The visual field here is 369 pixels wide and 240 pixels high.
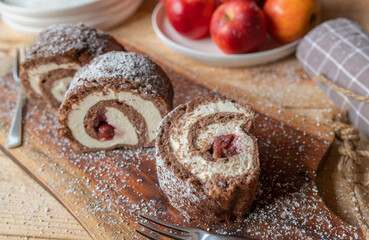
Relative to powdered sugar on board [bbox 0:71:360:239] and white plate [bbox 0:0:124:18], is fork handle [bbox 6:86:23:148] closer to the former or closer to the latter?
powdered sugar on board [bbox 0:71:360:239]

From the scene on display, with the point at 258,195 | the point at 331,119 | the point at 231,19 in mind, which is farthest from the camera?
the point at 231,19

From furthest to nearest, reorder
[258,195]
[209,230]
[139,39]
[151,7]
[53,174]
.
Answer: [151,7] < [139,39] < [53,174] < [258,195] < [209,230]

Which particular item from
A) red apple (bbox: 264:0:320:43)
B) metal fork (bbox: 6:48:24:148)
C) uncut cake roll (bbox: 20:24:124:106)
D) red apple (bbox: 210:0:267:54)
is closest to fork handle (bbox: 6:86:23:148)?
metal fork (bbox: 6:48:24:148)

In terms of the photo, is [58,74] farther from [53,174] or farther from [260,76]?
[260,76]

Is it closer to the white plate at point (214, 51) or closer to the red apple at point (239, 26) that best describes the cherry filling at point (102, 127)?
the white plate at point (214, 51)

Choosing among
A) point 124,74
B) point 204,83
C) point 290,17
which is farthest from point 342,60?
point 124,74

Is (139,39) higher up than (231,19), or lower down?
lower down

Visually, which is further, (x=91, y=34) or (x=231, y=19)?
(x=231, y=19)

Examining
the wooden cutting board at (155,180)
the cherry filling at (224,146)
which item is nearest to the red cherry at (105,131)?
the wooden cutting board at (155,180)

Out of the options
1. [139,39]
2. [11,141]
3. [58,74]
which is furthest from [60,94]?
[139,39]
